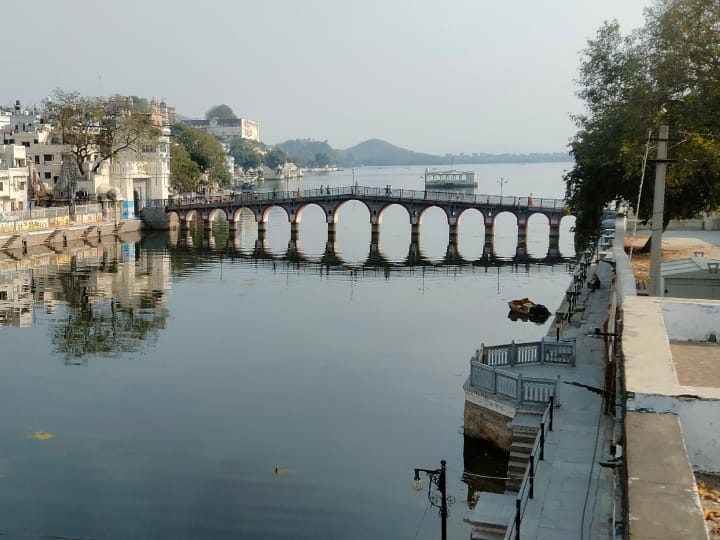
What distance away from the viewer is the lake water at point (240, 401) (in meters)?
18.5

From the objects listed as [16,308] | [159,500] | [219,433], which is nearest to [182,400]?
[219,433]

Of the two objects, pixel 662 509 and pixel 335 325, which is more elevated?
pixel 662 509

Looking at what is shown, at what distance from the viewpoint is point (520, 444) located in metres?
17.9

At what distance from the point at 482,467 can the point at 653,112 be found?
14075mm

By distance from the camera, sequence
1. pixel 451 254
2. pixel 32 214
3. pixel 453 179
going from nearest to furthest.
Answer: pixel 32 214 < pixel 451 254 < pixel 453 179

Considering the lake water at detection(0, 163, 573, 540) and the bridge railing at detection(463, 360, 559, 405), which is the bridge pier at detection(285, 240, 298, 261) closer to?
the lake water at detection(0, 163, 573, 540)

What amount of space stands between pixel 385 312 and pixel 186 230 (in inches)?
1976

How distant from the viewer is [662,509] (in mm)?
7027

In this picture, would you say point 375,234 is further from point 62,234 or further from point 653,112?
point 653,112

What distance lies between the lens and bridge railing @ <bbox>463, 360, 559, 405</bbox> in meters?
18.9

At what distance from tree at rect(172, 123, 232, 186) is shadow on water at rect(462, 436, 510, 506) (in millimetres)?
113231

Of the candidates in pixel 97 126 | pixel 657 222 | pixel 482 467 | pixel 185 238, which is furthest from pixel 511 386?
pixel 97 126

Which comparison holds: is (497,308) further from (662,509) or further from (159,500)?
(662,509)

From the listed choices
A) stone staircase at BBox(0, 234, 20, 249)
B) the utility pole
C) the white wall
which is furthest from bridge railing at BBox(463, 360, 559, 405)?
stone staircase at BBox(0, 234, 20, 249)
